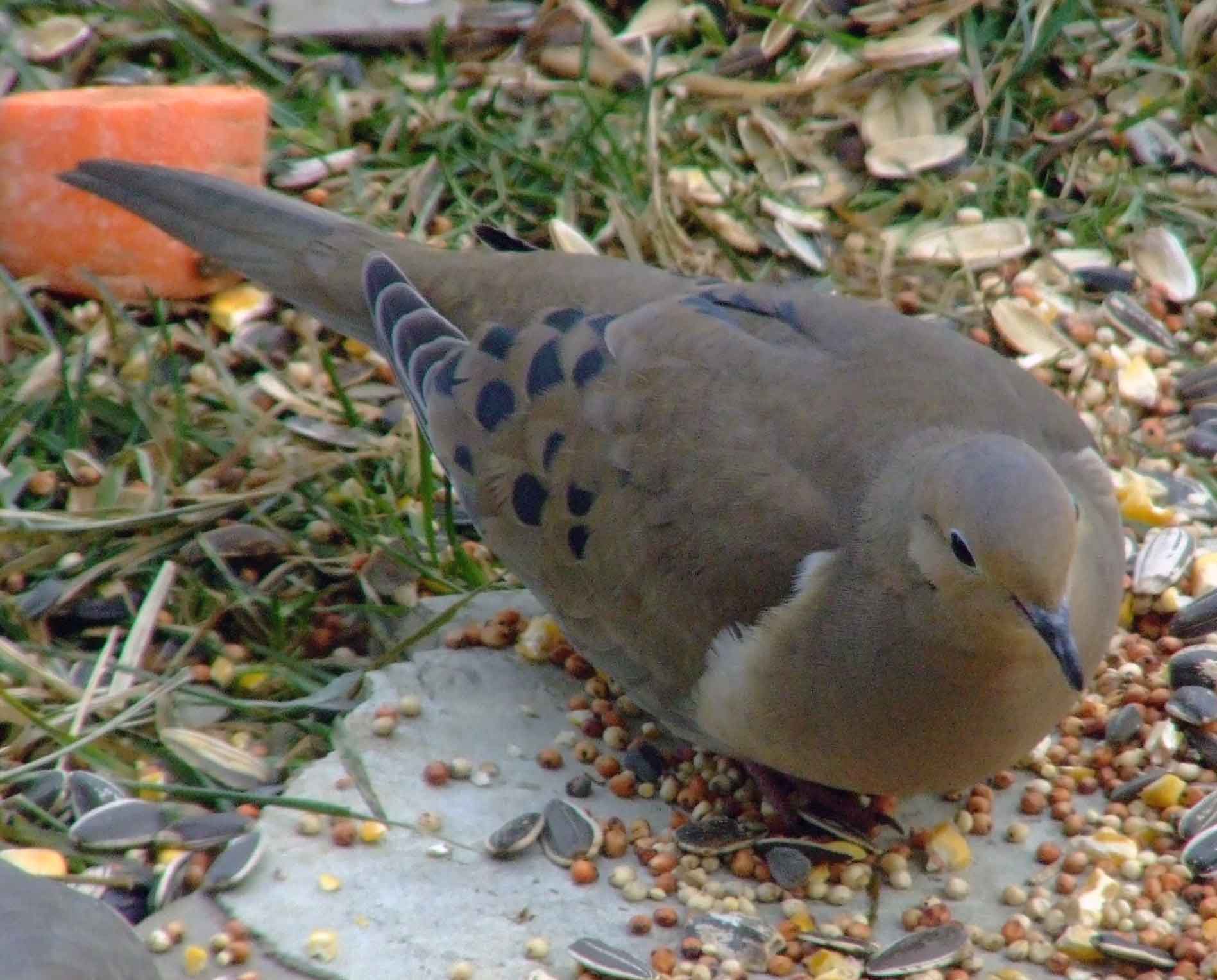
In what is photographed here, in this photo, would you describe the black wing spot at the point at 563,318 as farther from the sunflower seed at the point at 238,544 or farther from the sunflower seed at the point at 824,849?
the sunflower seed at the point at 824,849

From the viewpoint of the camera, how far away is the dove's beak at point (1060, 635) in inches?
108

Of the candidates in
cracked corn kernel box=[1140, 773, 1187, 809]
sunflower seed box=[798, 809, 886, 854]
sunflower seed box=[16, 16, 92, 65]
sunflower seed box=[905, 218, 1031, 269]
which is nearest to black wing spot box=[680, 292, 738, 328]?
sunflower seed box=[798, 809, 886, 854]

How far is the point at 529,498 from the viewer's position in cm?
362

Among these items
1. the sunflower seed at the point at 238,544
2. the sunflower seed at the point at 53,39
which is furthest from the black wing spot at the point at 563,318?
the sunflower seed at the point at 53,39

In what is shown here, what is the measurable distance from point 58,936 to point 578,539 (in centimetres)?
134

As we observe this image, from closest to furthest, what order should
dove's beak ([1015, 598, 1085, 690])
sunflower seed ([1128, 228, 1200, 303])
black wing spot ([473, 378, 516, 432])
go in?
dove's beak ([1015, 598, 1085, 690])
black wing spot ([473, 378, 516, 432])
sunflower seed ([1128, 228, 1200, 303])

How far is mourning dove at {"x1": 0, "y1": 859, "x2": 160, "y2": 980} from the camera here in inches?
96.3

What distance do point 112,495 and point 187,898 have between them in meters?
1.20

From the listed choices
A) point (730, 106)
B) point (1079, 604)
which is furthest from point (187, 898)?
point (730, 106)

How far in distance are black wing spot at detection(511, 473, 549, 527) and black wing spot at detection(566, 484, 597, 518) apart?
0.23 ft

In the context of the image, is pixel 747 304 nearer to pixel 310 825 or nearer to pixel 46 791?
pixel 310 825

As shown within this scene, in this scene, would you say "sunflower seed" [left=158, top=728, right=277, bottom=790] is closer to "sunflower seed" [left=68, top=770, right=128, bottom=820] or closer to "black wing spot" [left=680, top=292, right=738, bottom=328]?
"sunflower seed" [left=68, top=770, right=128, bottom=820]

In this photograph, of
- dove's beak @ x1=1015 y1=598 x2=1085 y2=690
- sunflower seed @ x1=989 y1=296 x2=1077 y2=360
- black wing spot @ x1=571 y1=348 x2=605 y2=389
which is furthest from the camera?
sunflower seed @ x1=989 y1=296 x2=1077 y2=360

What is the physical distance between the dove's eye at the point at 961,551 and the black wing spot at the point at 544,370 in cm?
99
